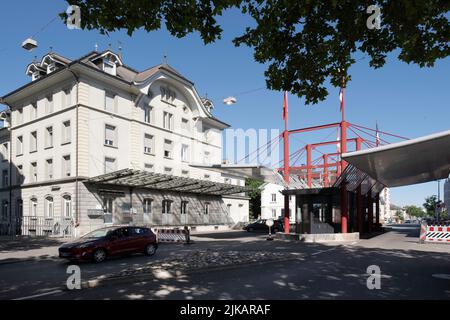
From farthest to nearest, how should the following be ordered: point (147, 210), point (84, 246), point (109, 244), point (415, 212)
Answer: point (415, 212) → point (147, 210) → point (109, 244) → point (84, 246)

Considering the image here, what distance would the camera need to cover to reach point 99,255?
14555 mm

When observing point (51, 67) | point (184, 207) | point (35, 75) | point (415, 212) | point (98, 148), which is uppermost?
point (51, 67)

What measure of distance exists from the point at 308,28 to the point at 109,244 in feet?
35.6

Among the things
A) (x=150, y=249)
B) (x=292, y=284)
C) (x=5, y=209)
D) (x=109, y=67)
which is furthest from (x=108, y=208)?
(x=292, y=284)

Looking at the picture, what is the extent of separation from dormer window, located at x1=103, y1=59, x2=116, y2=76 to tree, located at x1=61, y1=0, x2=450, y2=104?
85.2ft

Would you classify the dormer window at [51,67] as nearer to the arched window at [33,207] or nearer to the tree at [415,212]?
the arched window at [33,207]

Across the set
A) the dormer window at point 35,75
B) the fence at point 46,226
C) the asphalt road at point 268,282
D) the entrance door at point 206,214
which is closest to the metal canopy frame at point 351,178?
the asphalt road at point 268,282

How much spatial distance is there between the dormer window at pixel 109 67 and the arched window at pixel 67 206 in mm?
10983

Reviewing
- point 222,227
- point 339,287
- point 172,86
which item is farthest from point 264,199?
point 339,287

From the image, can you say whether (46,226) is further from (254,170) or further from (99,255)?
(99,255)

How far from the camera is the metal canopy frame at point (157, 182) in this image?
2853 centimetres

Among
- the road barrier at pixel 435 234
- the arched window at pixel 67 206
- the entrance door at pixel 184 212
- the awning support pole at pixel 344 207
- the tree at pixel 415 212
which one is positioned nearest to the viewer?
the road barrier at pixel 435 234

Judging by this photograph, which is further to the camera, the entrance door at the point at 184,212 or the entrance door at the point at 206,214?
the entrance door at the point at 206,214
